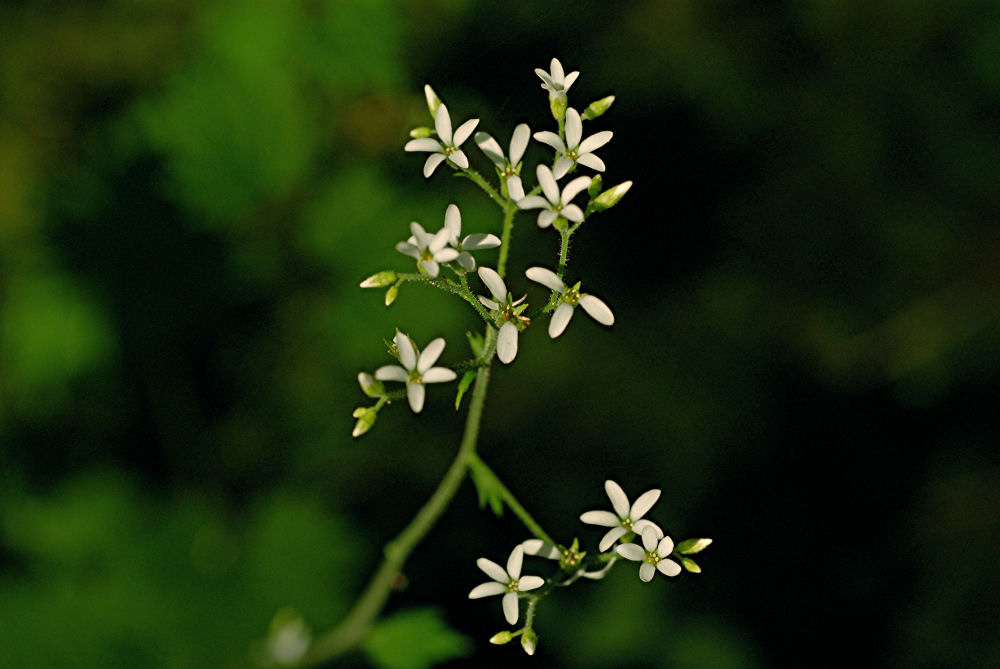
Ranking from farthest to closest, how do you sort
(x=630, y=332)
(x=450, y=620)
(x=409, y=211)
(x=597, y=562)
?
1. (x=630, y=332)
2. (x=450, y=620)
3. (x=409, y=211)
4. (x=597, y=562)

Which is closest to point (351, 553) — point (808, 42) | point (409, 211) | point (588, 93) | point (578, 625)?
point (578, 625)

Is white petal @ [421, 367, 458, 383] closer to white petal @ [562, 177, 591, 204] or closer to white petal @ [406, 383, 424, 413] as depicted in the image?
white petal @ [406, 383, 424, 413]

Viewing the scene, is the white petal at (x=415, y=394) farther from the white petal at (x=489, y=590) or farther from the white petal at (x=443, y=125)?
the white petal at (x=443, y=125)

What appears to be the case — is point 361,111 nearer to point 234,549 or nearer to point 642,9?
point 642,9

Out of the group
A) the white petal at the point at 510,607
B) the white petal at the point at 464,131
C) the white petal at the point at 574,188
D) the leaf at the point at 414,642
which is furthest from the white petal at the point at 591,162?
the leaf at the point at 414,642

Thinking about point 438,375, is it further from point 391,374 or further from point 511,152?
point 511,152

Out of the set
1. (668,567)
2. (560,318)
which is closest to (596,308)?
(560,318)
